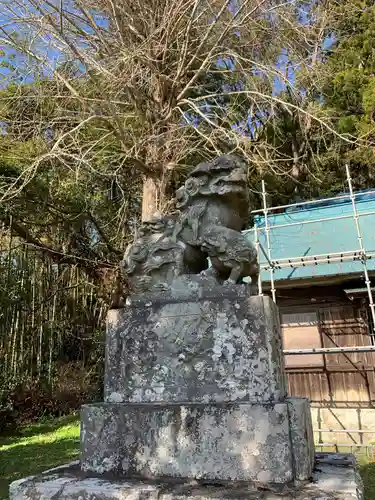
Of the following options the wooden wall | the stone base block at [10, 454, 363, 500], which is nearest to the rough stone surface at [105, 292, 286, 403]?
the stone base block at [10, 454, 363, 500]

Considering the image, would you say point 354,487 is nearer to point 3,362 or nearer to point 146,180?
point 146,180

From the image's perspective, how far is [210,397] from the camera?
7.14 ft

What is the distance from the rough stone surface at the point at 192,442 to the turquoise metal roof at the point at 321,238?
6294mm

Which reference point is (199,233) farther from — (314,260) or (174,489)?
(314,260)

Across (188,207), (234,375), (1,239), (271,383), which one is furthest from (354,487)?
(1,239)

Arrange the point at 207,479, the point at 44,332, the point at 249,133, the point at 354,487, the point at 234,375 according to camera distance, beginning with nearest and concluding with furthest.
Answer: the point at 354,487
the point at 207,479
the point at 234,375
the point at 249,133
the point at 44,332

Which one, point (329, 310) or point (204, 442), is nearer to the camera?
point (204, 442)

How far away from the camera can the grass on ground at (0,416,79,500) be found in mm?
5734

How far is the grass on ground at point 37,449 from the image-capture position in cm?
573

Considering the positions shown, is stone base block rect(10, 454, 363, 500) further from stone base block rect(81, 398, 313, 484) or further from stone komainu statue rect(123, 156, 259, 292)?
stone komainu statue rect(123, 156, 259, 292)

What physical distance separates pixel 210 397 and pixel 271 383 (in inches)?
12.9

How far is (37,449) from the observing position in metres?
7.38

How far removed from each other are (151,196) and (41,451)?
5.17 meters

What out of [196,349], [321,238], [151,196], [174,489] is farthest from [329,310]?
[174,489]
